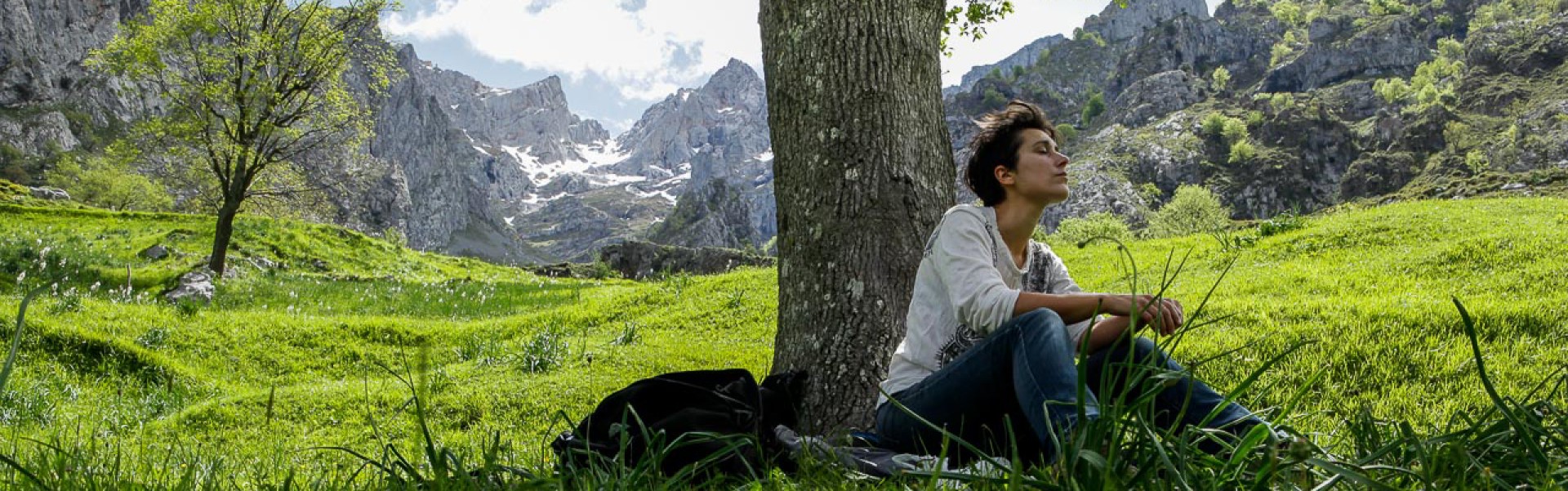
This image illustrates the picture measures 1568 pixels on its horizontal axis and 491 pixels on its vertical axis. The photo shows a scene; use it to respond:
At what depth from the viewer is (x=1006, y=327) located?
351cm

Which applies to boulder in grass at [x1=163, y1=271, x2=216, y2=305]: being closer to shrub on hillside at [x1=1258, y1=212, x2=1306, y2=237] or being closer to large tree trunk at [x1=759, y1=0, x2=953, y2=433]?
large tree trunk at [x1=759, y1=0, x2=953, y2=433]

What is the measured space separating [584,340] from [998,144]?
6.50 m

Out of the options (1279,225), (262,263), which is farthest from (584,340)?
Result: (262,263)

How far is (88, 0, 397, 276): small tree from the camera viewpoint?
18.0 metres

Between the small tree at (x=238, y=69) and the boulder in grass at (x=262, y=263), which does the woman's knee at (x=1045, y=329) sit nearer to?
the small tree at (x=238, y=69)

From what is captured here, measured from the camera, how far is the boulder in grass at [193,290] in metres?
13.3

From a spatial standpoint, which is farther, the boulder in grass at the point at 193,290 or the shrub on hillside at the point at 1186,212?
the shrub on hillside at the point at 1186,212

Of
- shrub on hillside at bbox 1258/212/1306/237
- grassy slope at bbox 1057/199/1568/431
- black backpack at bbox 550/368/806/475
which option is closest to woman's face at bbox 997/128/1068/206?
grassy slope at bbox 1057/199/1568/431

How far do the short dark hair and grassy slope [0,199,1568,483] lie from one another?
1505mm

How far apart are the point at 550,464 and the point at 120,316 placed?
9.27 metres

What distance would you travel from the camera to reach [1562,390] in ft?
17.0

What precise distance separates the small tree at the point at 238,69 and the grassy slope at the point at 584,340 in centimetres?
359

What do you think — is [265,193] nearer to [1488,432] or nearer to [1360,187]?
[1488,432]

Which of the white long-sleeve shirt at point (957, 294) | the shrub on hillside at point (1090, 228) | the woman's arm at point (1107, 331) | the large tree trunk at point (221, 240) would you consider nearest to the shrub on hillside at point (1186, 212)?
the shrub on hillside at point (1090, 228)
